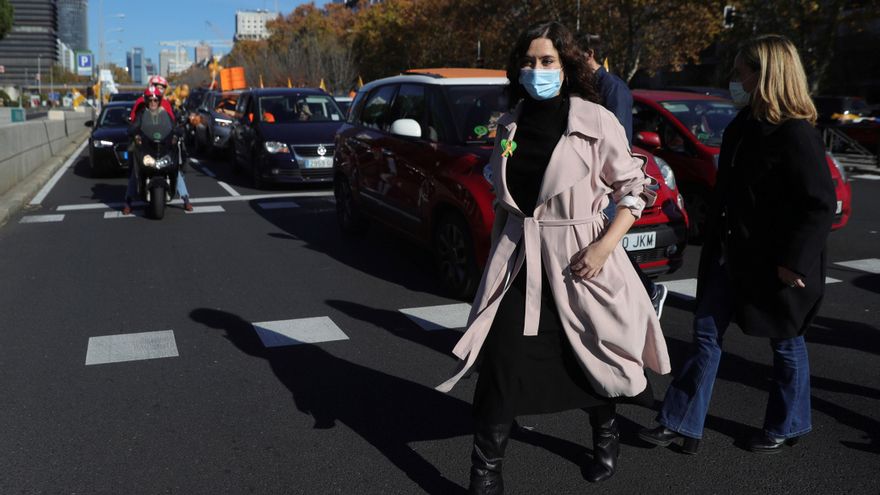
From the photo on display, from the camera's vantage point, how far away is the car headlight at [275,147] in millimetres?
13492

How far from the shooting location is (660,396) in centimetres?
453

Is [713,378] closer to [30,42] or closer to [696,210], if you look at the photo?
[696,210]

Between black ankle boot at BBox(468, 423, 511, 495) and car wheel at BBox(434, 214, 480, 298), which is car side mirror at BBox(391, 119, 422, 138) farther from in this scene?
black ankle boot at BBox(468, 423, 511, 495)

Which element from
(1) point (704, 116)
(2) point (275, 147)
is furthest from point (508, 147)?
(2) point (275, 147)

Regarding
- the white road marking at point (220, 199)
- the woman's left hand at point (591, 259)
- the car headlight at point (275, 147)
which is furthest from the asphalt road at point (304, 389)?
the car headlight at point (275, 147)

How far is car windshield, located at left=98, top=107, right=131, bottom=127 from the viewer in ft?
55.9

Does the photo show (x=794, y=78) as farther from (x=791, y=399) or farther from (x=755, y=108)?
(x=791, y=399)

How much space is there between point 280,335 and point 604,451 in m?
2.78

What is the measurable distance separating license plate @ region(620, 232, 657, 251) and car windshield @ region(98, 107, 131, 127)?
44.3 ft

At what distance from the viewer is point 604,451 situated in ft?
11.4

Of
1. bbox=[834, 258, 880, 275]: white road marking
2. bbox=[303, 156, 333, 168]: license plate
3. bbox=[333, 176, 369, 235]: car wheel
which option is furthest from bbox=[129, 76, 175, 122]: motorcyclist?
bbox=[834, 258, 880, 275]: white road marking

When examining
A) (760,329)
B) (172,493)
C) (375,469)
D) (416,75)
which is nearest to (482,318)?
(375,469)

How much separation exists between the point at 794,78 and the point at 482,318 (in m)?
1.60

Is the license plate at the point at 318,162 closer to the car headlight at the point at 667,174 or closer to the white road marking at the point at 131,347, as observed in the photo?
the car headlight at the point at 667,174
